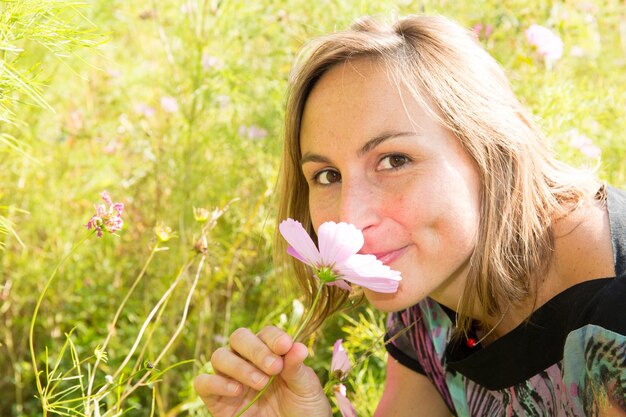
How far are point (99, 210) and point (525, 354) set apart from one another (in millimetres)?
567

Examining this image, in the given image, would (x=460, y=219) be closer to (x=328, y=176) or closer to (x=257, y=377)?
(x=328, y=176)

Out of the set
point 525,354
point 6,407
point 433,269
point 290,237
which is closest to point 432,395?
point 525,354

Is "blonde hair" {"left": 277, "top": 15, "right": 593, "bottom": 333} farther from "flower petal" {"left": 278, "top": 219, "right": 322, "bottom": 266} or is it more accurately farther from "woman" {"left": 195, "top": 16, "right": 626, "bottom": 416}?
"flower petal" {"left": 278, "top": 219, "right": 322, "bottom": 266}

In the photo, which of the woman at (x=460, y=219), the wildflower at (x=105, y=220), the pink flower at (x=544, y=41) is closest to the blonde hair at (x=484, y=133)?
the woman at (x=460, y=219)

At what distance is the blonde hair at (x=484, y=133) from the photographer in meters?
1.00

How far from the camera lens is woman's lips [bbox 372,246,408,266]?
930 millimetres

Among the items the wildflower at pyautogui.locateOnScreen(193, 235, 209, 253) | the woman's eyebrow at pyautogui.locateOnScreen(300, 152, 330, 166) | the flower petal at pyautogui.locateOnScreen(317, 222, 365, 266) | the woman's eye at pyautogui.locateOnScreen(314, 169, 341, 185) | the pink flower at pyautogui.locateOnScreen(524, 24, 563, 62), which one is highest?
the pink flower at pyautogui.locateOnScreen(524, 24, 563, 62)

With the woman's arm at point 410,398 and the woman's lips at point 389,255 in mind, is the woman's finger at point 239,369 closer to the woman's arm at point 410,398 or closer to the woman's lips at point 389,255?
the woman's lips at point 389,255

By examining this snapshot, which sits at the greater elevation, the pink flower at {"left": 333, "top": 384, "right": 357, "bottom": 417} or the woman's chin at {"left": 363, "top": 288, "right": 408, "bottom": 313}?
the woman's chin at {"left": 363, "top": 288, "right": 408, "bottom": 313}

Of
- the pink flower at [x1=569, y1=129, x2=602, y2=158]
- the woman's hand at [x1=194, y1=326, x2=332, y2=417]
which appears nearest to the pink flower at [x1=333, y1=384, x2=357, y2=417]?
the woman's hand at [x1=194, y1=326, x2=332, y2=417]

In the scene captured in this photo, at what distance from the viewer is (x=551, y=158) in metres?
1.12

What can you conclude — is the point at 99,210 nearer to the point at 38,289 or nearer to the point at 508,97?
the point at 508,97

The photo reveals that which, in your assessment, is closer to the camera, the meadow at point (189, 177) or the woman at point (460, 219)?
the woman at point (460, 219)

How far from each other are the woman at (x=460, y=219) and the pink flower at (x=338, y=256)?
133 mm
